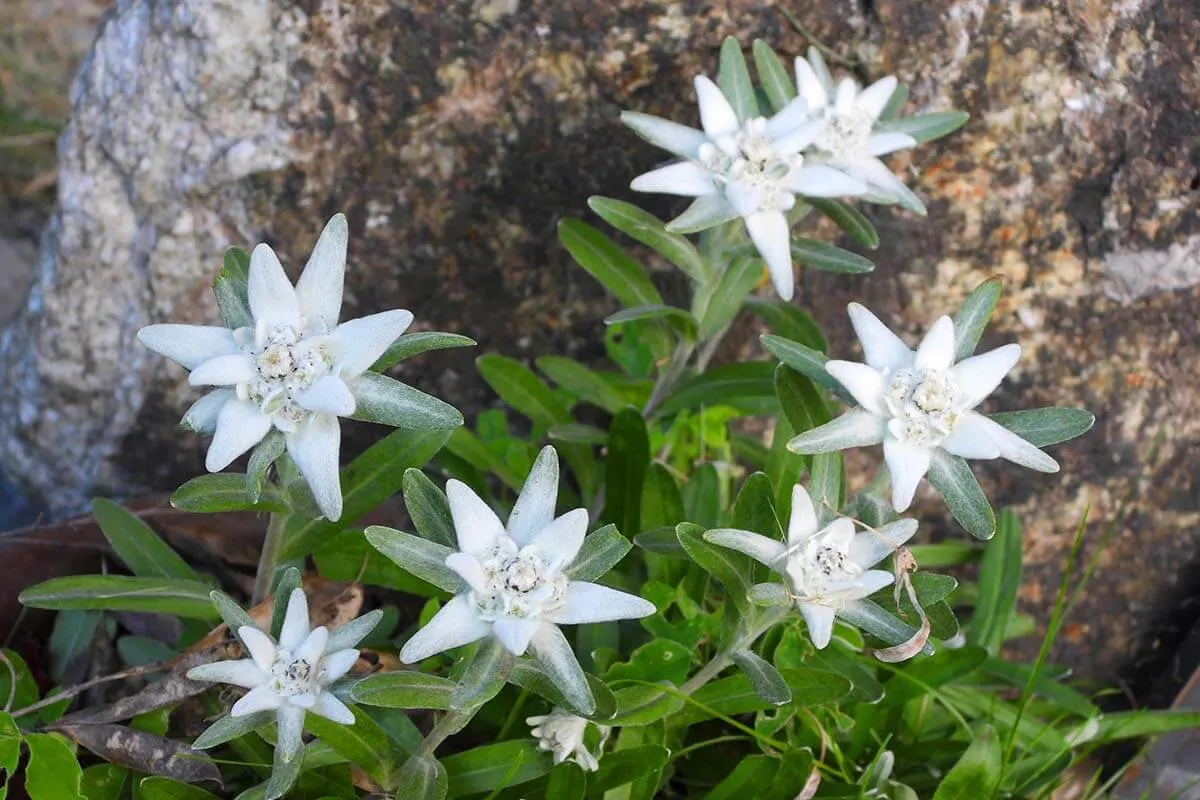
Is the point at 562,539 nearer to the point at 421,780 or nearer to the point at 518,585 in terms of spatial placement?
the point at 518,585

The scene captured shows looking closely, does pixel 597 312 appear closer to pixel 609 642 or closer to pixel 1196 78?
pixel 609 642

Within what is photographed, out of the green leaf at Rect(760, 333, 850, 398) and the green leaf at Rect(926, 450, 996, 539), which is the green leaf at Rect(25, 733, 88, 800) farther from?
the green leaf at Rect(926, 450, 996, 539)

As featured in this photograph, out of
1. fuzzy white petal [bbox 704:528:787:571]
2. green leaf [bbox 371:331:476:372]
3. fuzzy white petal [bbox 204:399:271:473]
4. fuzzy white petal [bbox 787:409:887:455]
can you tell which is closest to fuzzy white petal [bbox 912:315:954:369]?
fuzzy white petal [bbox 787:409:887:455]

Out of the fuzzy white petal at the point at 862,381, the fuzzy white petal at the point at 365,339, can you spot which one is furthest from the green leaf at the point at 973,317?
the fuzzy white petal at the point at 365,339

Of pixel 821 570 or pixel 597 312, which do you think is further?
pixel 597 312

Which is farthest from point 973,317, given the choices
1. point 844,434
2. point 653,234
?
point 653,234

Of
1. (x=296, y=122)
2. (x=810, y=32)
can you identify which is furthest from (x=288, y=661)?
(x=810, y=32)
